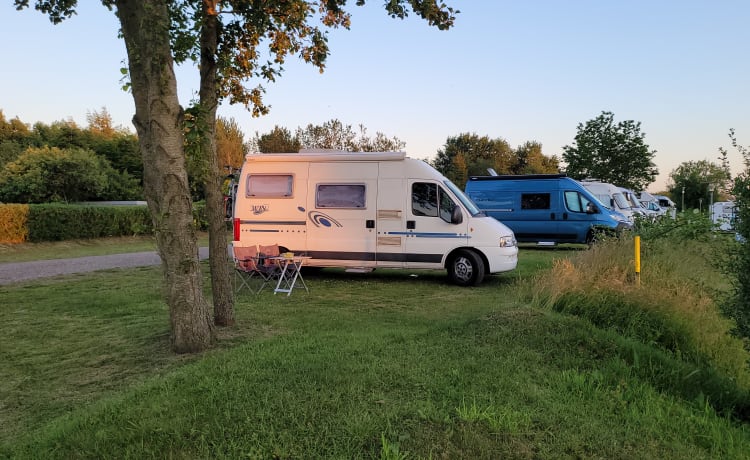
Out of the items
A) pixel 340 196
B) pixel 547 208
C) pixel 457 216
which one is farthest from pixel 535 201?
pixel 340 196

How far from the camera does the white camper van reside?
10375 mm

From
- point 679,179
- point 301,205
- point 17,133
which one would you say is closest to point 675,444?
point 301,205

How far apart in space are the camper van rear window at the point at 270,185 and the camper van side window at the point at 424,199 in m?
2.80

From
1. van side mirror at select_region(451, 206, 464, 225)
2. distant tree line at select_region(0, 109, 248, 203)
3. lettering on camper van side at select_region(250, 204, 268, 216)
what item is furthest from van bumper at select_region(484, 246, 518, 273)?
distant tree line at select_region(0, 109, 248, 203)

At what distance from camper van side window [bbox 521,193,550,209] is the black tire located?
866 centimetres

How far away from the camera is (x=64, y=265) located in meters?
14.0

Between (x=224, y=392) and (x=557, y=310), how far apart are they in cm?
451

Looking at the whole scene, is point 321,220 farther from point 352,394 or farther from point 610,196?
point 610,196

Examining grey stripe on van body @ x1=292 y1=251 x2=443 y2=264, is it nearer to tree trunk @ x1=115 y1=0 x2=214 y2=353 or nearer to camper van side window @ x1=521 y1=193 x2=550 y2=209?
tree trunk @ x1=115 y1=0 x2=214 y2=353

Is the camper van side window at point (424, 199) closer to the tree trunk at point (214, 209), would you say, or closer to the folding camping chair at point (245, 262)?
the folding camping chair at point (245, 262)

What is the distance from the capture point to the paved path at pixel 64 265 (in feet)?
38.8

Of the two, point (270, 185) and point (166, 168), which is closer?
point (166, 168)

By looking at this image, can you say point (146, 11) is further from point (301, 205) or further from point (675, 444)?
point (301, 205)

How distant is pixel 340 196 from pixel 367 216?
762mm
